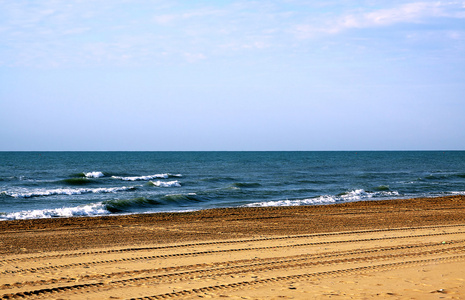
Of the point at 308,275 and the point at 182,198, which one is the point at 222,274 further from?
the point at 182,198

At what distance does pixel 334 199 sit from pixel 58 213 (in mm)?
14965

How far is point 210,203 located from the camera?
976 inches

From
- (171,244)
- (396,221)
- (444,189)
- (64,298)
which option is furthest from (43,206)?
(444,189)

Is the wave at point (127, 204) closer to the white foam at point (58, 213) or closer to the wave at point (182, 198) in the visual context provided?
the white foam at point (58, 213)

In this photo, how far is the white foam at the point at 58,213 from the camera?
58.7ft

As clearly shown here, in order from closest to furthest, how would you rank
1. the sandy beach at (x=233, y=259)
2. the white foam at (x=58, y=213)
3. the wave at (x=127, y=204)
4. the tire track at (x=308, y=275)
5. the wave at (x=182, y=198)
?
the tire track at (x=308, y=275)
the sandy beach at (x=233, y=259)
the white foam at (x=58, y=213)
the wave at (x=127, y=204)
the wave at (x=182, y=198)

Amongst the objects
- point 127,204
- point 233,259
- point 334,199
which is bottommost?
point 334,199

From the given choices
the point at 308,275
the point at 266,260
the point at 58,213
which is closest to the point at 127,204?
the point at 58,213

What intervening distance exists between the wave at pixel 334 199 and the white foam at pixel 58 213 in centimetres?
714

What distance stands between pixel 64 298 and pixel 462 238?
9407mm

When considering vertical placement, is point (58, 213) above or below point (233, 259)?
below

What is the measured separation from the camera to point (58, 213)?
18.9 metres

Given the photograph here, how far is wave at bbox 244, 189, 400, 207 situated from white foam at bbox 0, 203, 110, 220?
714cm

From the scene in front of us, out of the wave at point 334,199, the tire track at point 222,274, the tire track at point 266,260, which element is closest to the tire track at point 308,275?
the tire track at point 222,274
